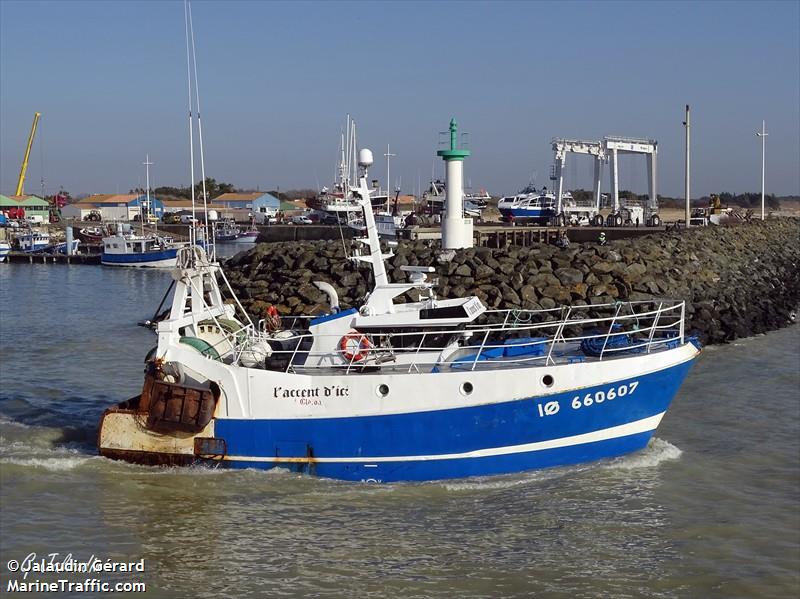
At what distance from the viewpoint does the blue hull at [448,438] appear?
1392 centimetres

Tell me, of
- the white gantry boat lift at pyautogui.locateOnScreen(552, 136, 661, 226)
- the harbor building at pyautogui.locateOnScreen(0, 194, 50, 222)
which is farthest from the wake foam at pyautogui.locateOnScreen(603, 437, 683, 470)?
the harbor building at pyautogui.locateOnScreen(0, 194, 50, 222)

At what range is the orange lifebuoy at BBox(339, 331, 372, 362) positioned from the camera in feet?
48.4

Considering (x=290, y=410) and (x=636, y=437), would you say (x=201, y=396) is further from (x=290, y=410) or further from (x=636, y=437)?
(x=636, y=437)

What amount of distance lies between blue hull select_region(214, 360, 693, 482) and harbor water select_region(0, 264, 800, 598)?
233 mm

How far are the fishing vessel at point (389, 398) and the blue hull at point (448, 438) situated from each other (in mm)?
18

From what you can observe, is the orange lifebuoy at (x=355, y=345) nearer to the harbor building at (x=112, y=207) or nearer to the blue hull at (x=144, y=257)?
the blue hull at (x=144, y=257)

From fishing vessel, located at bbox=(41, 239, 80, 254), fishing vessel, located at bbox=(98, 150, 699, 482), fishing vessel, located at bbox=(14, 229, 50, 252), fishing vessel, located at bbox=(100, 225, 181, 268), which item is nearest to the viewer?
fishing vessel, located at bbox=(98, 150, 699, 482)

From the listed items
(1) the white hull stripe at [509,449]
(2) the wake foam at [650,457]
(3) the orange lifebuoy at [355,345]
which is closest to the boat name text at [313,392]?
(3) the orange lifebuoy at [355,345]

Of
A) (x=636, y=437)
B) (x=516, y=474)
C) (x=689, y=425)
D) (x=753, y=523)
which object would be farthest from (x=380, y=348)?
(x=689, y=425)

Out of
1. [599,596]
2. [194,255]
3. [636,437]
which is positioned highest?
[194,255]

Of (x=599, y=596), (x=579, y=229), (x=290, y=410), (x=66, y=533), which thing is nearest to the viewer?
(x=599, y=596)

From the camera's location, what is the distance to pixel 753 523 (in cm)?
1294

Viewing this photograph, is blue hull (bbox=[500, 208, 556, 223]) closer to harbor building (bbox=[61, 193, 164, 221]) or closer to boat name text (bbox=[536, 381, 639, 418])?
boat name text (bbox=[536, 381, 639, 418])

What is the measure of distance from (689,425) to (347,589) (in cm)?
934
